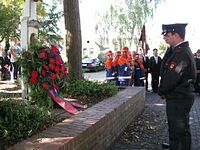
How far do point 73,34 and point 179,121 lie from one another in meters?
5.09

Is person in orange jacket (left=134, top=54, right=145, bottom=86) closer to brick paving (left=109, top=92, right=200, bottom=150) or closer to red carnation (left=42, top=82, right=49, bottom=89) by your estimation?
brick paving (left=109, top=92, right=200, bottom=150)

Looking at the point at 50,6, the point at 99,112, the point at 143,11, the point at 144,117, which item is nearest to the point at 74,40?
the point at 144,117

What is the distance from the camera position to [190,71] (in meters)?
5.22

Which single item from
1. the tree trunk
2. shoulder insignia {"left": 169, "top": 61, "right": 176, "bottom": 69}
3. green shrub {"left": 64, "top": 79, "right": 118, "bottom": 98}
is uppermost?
the tree trunk

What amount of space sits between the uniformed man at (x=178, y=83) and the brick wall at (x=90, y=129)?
1121mm

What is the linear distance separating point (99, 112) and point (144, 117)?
3269mm

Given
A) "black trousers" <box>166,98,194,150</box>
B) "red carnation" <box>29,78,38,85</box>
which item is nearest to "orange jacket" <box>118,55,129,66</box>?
"red carnation" <box>29,78,38,85</box>

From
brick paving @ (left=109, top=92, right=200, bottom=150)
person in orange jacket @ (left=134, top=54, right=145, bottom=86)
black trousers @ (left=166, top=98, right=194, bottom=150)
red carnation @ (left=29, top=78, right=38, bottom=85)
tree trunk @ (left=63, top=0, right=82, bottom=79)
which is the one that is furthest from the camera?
person in orange jacket @ (left=134, top=54, right=145, bottom=86)

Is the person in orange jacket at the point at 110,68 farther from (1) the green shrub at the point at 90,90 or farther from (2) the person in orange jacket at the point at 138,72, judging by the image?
(1) the green shrub at the point at 90,90

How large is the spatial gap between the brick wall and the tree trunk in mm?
2083

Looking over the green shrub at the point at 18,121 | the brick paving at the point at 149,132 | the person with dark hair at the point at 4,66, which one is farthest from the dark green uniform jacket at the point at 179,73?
the person with dark hair at the point at 4,66

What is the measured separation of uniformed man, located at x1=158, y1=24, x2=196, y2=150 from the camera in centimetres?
516

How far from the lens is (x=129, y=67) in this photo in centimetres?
1350

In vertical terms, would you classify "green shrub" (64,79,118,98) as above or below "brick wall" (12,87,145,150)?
above
